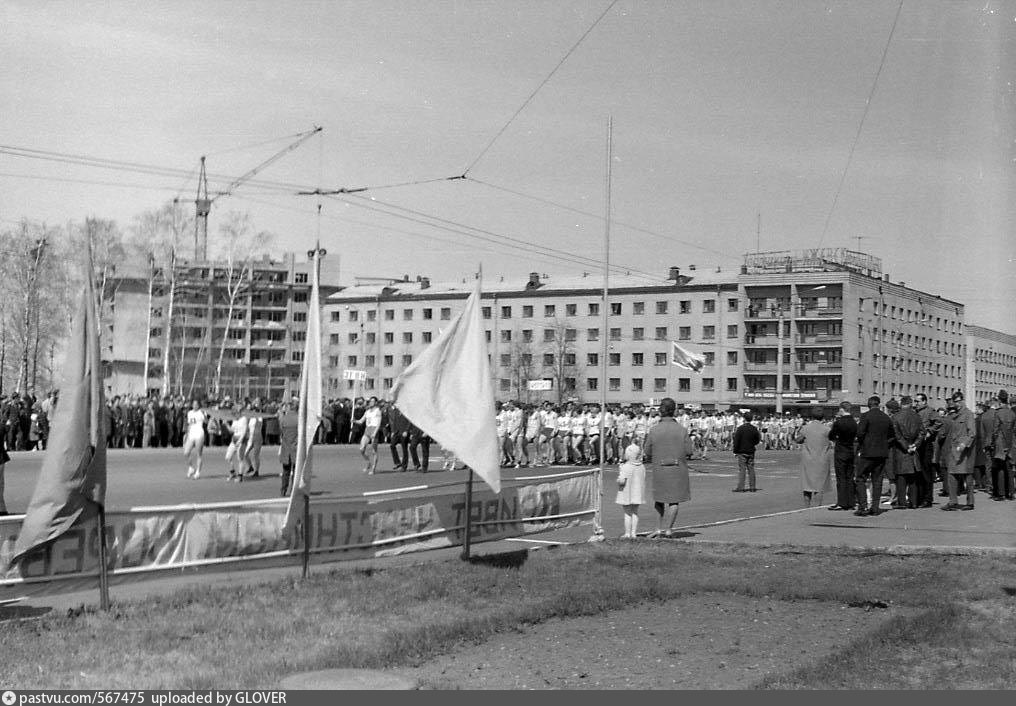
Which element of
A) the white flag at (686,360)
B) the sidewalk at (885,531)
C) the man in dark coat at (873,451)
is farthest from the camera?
the white flag at (686,360)

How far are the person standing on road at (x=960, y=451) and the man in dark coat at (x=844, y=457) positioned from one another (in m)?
1.61

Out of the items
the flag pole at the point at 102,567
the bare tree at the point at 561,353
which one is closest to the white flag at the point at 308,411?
the flag pole at the point at 102,567

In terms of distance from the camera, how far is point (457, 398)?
13.0 metres

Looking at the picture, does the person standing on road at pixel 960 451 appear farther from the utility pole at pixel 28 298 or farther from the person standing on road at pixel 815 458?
the utility pole at pixel 28 298

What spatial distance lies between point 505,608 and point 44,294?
50.3 m

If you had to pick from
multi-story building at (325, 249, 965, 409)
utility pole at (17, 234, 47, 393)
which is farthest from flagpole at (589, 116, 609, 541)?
multi-story building at (325, 249, 965, 409)

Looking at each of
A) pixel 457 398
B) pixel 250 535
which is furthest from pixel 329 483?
pixel 250 535

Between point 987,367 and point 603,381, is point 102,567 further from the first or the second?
point 987,367

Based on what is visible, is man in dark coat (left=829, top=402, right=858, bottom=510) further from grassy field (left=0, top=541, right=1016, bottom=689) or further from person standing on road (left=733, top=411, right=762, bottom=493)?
person standing on road (left=733, top=411, right=762, bottom=493)

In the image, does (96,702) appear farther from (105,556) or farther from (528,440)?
(528,440)

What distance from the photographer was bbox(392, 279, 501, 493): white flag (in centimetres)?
1281

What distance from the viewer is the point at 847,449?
20.5m

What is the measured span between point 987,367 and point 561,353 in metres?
58.1

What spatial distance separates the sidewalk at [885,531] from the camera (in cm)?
1511
